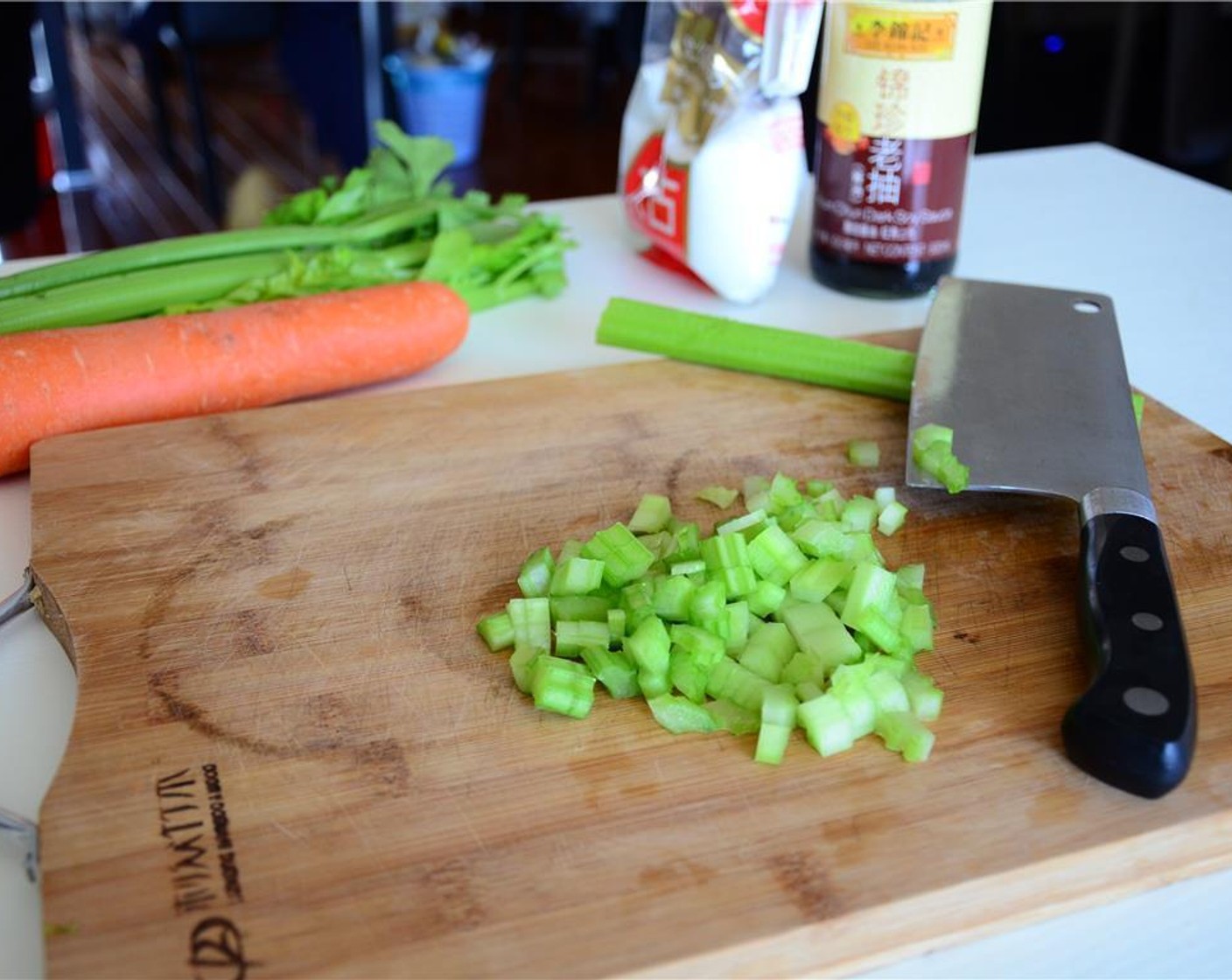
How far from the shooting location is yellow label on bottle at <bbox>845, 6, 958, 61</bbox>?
1175mm

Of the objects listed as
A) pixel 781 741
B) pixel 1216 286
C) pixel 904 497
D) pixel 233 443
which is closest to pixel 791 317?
pixel 904 497

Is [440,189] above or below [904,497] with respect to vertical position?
above

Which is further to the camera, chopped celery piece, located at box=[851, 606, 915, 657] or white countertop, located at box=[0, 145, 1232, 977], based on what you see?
chopped celery piece, located at box=[851, 606, 915, 657]

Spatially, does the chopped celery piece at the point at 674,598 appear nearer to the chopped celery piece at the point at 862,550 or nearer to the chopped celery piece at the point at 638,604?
the chopped celery piece at the point at 638,604

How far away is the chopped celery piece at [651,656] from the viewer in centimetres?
78

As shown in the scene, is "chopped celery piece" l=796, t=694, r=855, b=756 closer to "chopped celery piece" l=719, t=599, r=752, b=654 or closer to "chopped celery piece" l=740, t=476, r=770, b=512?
"chopped celery piece" l=719, t=599, r=752, b=654

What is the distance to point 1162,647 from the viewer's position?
0.73m

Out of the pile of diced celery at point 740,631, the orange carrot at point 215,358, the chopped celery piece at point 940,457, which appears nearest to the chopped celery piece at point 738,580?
the pile of diced celery at point 740,631

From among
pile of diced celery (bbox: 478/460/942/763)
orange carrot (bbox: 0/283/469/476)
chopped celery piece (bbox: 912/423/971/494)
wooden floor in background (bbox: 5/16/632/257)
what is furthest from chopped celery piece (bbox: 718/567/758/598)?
wooden floor in background (bbox: 5/16/632/257)

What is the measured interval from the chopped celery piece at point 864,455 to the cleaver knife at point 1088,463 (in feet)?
0.16

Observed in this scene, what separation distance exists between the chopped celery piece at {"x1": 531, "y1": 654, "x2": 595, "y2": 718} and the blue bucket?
3.84 meters

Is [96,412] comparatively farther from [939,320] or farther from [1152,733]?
[1152,733]

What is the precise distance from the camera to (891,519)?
3.17 feet

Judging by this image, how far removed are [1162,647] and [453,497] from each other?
1.74ft
